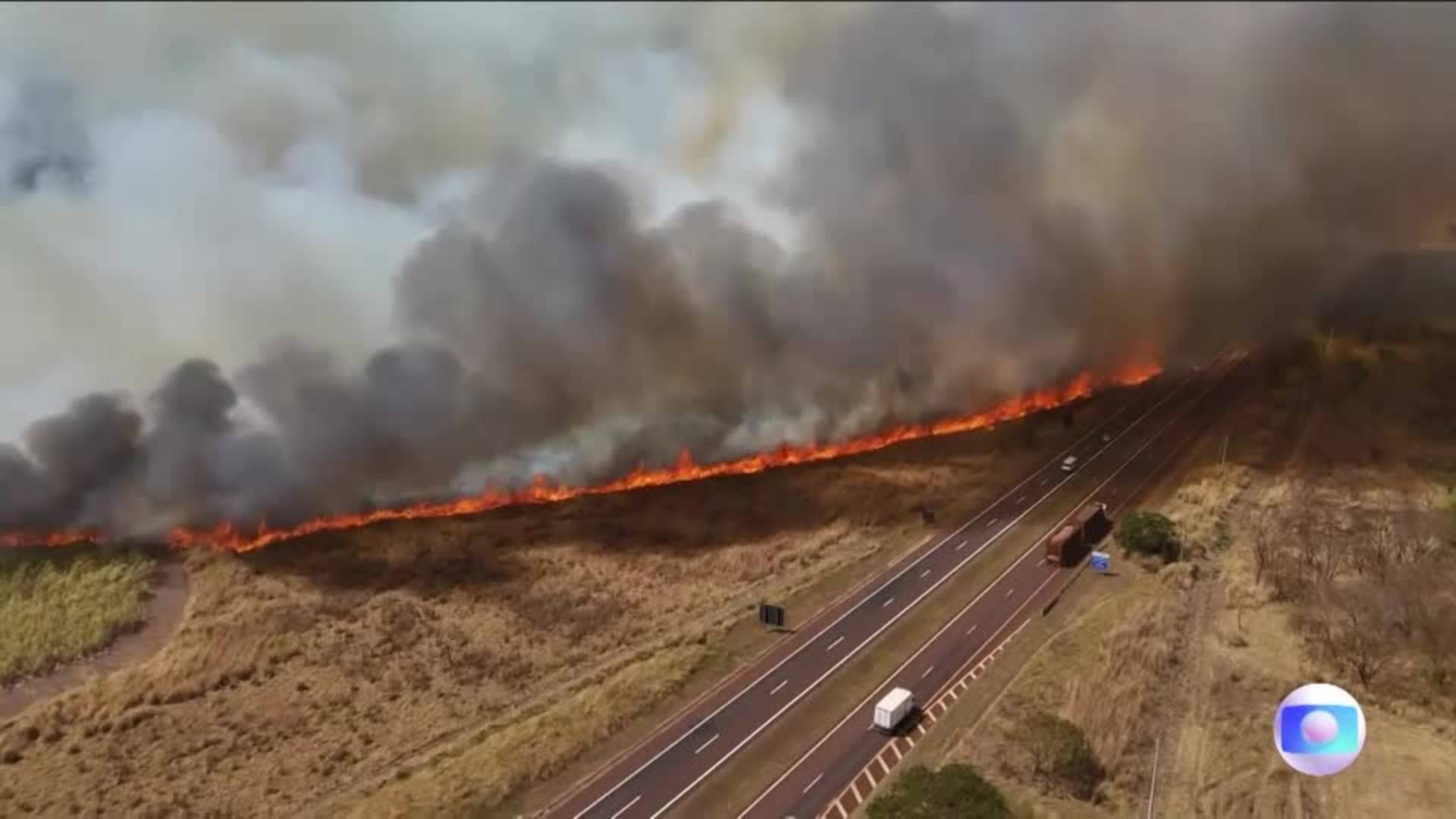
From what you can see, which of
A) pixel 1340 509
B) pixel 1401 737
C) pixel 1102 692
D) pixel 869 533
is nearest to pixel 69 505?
pixel 869 533

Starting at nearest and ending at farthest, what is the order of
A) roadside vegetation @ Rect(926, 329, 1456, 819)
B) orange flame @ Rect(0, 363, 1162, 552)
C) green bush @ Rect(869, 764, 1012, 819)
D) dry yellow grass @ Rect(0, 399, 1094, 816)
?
green bush @ Rect(869, 764, 1012, 819) < roadside vegetation @ Rect(926, 329, 1456, 819) < dry yellow grass @ Rect(0, 399, 1094, 816) < orange flame @ Rect(0, 363, 1162, 552)

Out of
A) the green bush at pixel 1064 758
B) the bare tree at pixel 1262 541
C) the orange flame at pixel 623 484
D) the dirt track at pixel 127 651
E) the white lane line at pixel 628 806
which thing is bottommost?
the green bush at pixel 1064 758

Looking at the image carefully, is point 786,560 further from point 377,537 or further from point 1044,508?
point 377,537

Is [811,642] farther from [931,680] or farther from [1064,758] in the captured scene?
[1064,758]

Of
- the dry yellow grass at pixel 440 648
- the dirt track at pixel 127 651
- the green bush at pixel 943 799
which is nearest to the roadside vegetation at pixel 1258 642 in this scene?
the green bush at pixel 943 799

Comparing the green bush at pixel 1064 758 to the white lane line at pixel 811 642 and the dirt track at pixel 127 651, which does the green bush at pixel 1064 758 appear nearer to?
the white lane line at pixel 811 642

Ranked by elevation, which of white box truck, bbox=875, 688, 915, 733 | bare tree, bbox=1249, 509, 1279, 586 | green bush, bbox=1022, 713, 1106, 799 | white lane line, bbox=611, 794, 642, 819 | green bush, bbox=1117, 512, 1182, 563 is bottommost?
green bush, bbox=1022, 713, 1106, 799

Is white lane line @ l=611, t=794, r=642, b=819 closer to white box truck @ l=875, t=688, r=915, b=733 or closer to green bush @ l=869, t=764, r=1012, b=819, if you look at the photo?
green bush @ l=869, t=764, r=1012, b=819

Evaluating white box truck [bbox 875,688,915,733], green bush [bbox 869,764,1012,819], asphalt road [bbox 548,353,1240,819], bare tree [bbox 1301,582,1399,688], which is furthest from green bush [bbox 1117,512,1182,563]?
green bush [bbox 869,764,1012,819]
